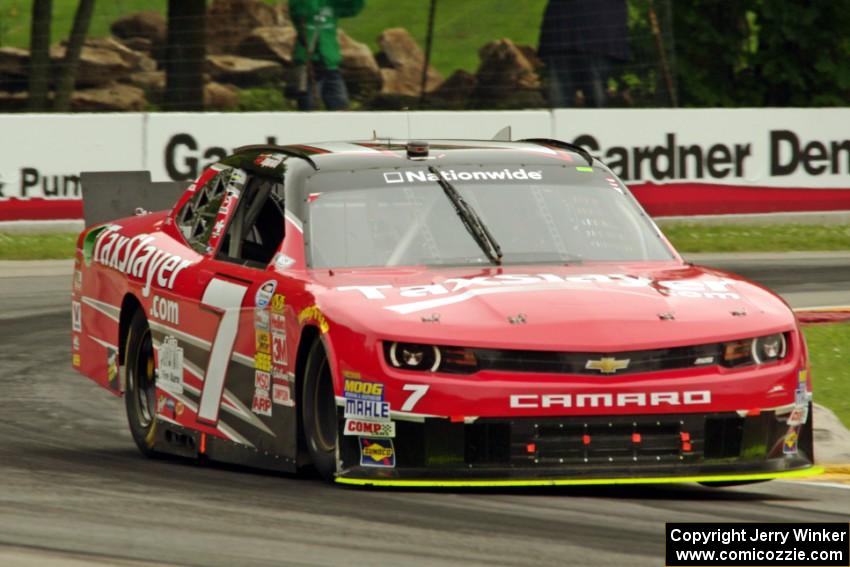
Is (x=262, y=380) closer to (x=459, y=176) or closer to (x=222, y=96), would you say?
(x=459, y=176)

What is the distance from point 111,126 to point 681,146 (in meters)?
6.61

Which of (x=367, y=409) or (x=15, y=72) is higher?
(x=15, y=72)

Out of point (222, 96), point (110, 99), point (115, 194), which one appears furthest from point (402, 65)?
point (115, 194)

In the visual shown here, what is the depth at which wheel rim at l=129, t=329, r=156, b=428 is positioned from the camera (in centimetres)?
927

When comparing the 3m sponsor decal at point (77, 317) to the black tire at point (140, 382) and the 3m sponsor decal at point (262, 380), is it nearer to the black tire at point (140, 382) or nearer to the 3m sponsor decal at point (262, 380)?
the black tire at point (140, 382)

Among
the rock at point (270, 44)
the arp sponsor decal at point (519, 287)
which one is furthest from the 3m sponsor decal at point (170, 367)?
the rock at point (270, 44)

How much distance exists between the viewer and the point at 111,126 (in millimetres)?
20594

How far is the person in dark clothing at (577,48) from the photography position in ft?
81.6

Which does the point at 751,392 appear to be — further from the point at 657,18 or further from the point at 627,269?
the point at 657,18

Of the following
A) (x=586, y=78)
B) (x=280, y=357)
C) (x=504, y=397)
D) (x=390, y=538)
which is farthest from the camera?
(x=586, y=78)

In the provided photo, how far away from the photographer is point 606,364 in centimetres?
698

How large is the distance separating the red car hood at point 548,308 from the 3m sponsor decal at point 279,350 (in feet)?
0.89

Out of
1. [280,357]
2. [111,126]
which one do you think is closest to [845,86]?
[111,126]

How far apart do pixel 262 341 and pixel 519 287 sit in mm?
1109
